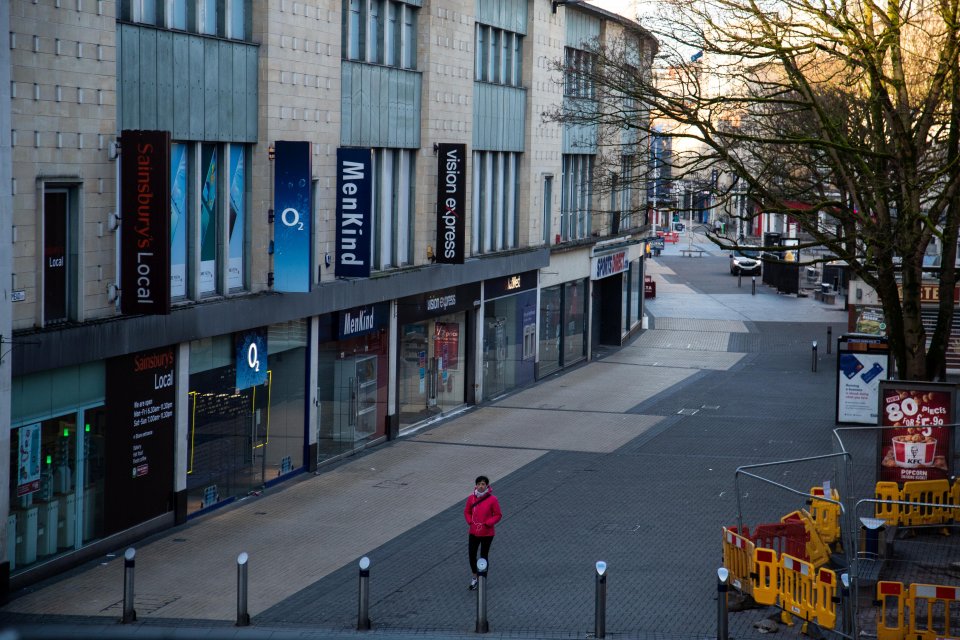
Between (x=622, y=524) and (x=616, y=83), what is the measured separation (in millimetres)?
6472

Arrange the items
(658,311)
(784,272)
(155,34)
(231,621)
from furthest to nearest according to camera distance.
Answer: (784,272)
(658,311)
(155,34)
(231,621)

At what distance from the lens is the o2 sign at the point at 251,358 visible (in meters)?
18.6

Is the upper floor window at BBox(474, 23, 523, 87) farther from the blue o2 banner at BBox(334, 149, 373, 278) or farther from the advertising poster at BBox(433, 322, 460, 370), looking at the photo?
the blue o2 banner at BBox(334, 149, 373, 278)

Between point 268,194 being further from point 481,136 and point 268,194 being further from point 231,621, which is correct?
point 481,136

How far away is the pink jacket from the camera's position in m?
14.3

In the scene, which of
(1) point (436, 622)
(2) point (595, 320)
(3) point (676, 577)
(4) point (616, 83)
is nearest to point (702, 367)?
(2) point (595, 320)

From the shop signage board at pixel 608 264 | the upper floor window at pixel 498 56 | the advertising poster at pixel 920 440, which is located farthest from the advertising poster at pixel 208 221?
the shop signage board at pixel 608 264

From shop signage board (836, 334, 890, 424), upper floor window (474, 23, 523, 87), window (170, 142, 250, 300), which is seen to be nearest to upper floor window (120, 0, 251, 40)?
window (170, 142, 250, 300)

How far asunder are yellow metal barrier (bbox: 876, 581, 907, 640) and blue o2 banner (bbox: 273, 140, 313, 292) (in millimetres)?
9783

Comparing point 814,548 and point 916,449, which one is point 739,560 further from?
point 916,449

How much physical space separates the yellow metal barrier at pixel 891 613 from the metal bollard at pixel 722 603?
1.49m

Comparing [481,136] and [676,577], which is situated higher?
[481,136]

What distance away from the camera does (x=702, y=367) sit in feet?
120

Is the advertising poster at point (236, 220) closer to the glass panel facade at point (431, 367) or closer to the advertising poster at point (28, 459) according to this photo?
the advertising poster at point (28, 459)
